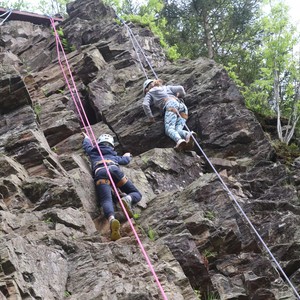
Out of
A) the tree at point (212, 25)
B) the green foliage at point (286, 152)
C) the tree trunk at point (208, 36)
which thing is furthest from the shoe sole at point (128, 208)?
the tree at point (212, 25)

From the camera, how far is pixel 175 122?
12172mm

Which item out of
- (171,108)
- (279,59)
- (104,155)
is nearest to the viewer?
(104,155)

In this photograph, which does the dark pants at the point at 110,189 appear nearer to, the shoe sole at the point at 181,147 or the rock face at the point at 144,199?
the rock face at the point at 144,199

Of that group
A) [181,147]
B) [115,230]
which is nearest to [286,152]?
[181,147]

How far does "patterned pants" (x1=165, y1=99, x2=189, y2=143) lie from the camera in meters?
11.9

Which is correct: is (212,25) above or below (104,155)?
above

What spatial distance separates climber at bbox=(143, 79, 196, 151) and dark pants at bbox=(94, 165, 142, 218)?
2543 mm

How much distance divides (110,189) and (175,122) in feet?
12.1

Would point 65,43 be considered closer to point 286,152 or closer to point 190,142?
point 190,142

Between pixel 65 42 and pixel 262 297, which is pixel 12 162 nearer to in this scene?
pixel 262 297

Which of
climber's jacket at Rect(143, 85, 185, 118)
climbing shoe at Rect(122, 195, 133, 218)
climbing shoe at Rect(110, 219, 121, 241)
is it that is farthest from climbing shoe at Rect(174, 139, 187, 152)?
climbing shoe at Rect(110, 219, 121, 241)

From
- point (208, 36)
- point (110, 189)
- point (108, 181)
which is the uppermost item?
point (208, 36)

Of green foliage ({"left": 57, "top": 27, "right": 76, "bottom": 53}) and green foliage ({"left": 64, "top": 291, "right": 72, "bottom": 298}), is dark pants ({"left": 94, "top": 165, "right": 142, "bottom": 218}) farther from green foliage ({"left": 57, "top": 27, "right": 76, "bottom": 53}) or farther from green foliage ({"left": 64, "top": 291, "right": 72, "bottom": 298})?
green foliage ({"left": 57, "top": 27, "right": 76, "bottom": 53})

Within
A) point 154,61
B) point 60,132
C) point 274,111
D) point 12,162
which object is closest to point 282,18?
point 274,111
